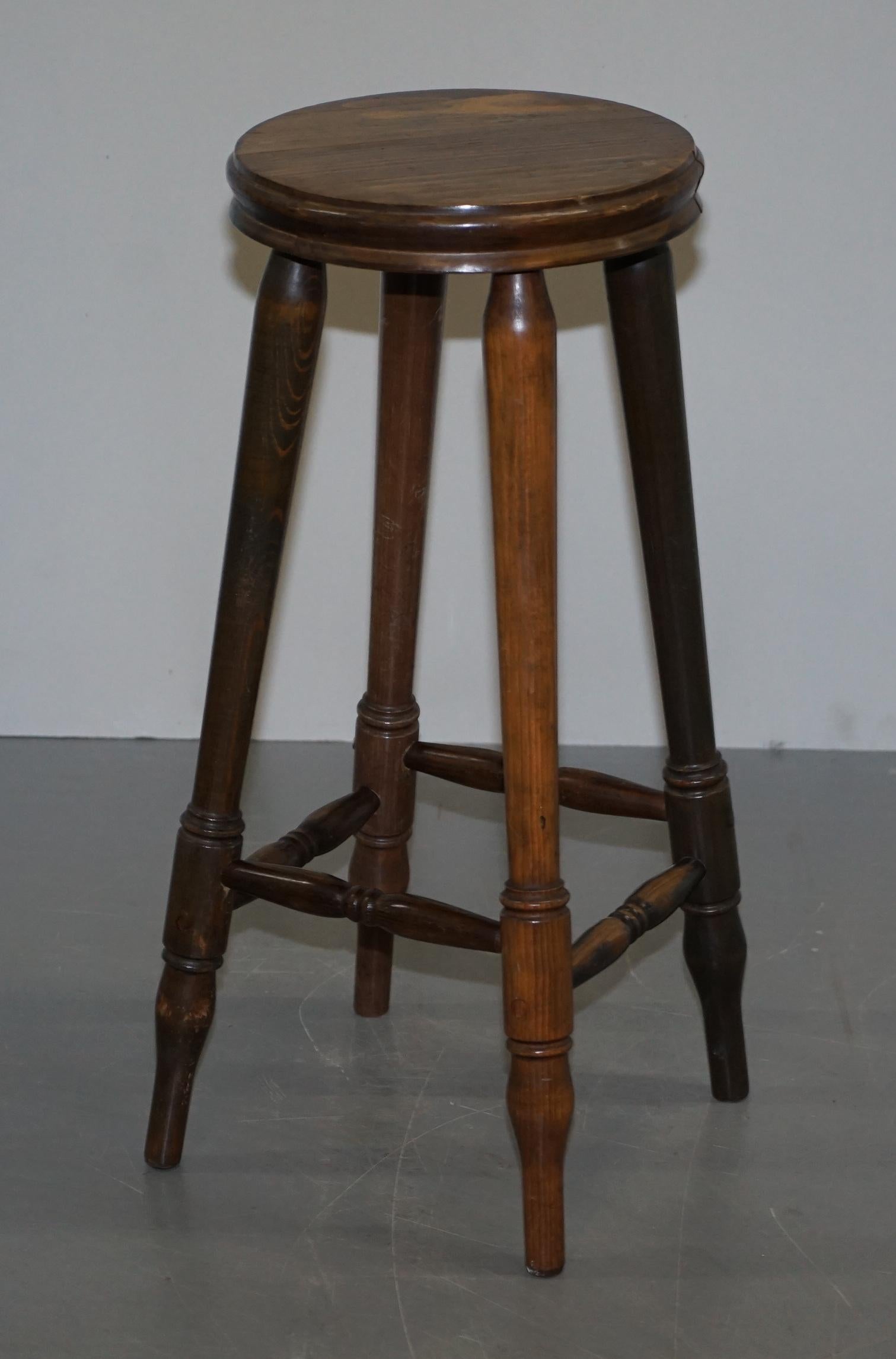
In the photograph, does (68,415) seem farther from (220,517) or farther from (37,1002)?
(37,1002)

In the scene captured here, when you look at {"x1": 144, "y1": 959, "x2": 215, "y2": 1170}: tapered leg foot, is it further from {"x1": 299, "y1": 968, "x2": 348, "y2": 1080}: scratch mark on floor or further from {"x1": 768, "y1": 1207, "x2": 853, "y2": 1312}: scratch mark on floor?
{"x1": 768, "y1": 1207, "x2": 853, "y2": 1312}: scratch mark on floor

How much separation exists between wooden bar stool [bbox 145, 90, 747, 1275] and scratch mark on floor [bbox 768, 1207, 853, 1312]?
17 centimetres

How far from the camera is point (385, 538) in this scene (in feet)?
4.80

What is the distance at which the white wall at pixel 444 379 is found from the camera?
6.33 ft

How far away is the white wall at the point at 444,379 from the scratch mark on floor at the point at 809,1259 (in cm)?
96

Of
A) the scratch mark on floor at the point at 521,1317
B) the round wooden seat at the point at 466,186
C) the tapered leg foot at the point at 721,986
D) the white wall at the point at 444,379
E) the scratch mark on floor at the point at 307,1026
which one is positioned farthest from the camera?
the white wall at the point at 444,379

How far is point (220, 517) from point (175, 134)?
479 mm

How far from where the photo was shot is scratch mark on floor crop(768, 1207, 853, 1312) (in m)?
1.26

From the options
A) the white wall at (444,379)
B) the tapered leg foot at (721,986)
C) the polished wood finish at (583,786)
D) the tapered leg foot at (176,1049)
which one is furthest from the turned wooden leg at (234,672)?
the white wall at (444,379)

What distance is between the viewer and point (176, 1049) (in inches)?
54.6

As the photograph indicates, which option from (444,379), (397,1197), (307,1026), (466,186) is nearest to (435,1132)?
(397,1197)

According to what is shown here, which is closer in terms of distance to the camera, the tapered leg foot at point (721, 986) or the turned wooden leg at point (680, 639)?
the turned wooden leg at point (680, 639)

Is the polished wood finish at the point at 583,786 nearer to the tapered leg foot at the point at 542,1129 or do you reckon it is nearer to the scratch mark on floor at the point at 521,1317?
the tapered leg foot at the point at 542,1129

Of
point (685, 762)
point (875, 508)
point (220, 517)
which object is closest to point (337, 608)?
point (220, 517)
